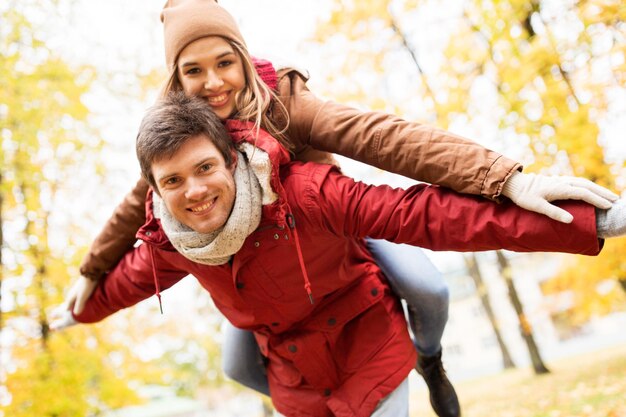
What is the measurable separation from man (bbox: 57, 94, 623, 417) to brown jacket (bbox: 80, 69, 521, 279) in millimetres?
84

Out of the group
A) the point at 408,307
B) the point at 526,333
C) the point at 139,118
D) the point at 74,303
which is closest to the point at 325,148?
the point at 408,307

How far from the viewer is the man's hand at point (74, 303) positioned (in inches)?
131

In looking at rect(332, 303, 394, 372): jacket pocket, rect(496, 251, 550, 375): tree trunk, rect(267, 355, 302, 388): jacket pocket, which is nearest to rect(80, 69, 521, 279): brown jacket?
rect(332, 303, 394, 372): jacket pocket

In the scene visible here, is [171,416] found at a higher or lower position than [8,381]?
lower

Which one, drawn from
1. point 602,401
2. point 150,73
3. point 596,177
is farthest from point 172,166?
point 150,73

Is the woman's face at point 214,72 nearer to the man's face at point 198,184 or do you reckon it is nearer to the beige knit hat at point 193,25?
the beige knit hat at point 193,25

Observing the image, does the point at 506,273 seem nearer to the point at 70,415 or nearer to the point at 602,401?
the point at 602,401

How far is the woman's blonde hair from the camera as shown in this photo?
2.47 m

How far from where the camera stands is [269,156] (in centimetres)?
223

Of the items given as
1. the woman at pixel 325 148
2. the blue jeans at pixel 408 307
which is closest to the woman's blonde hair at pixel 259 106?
the woman at pixel 325 148

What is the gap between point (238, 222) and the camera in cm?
219

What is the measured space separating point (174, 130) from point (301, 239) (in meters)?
0.70

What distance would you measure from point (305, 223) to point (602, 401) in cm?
561

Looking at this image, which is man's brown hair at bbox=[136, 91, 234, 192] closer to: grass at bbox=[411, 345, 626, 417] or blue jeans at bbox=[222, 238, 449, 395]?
blue jeans at bbox=[222, 238, 449, 395]
